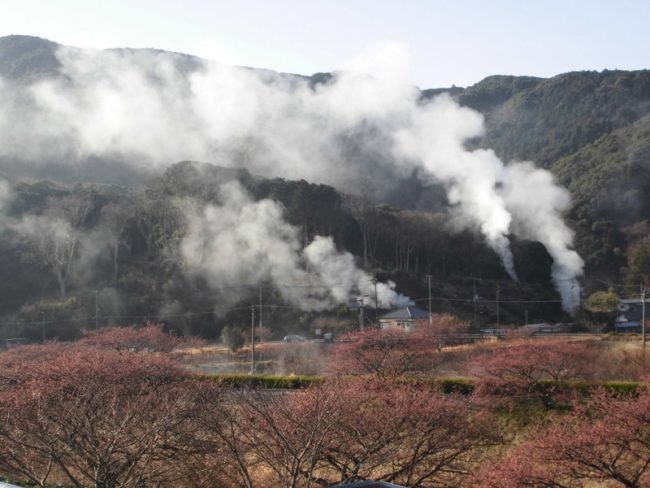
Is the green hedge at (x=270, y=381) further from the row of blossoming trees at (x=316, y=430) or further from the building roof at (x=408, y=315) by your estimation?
the building roof at (x=408, y=315)

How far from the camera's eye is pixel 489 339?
1141 inches

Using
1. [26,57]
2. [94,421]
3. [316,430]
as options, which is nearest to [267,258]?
[94,421]

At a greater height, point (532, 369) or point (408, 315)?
point (532, 369)

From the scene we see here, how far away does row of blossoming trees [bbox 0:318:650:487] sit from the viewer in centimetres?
916

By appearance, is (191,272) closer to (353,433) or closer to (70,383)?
(70,383)

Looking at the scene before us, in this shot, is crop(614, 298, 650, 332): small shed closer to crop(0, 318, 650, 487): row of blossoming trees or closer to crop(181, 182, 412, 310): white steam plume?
crop(181, 182, 412, 310): white steam plume

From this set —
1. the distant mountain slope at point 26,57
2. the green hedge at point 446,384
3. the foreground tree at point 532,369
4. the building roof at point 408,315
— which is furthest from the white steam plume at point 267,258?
the distant mountain slope at point 26,57

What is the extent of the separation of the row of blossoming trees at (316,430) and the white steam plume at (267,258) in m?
20.1

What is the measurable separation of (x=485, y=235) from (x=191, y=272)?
23.1m

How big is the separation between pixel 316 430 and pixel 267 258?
3216 centimetres

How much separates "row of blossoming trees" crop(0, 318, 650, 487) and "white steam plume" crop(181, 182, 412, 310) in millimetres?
20073

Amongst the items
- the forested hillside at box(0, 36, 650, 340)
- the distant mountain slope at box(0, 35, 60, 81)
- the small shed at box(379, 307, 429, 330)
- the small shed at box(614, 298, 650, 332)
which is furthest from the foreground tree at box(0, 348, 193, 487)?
the distant mountain slope at box(0, 35, 60, 81)

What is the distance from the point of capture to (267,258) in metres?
41.0

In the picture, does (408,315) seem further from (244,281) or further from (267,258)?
(267,258)
